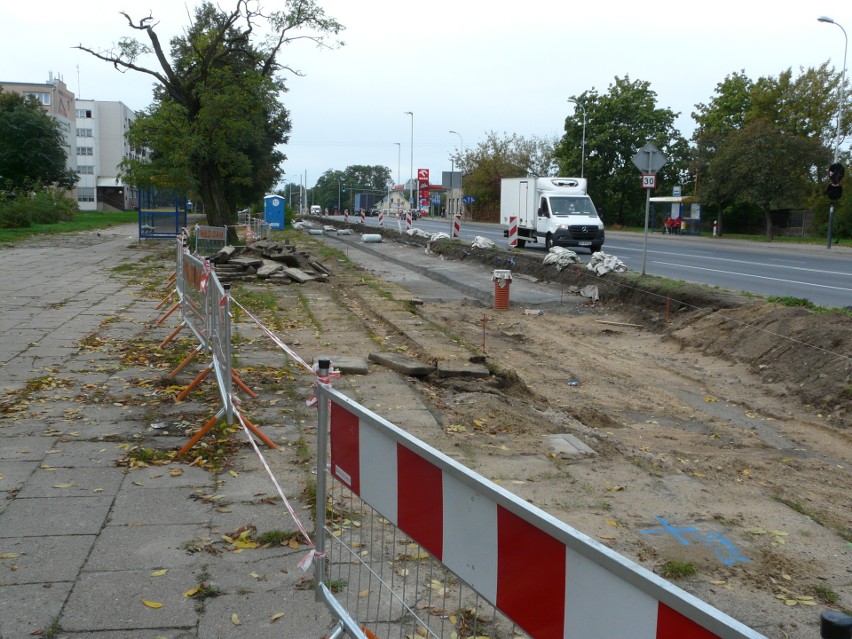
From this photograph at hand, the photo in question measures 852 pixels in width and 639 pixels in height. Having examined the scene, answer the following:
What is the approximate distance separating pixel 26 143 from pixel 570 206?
54.9 meters

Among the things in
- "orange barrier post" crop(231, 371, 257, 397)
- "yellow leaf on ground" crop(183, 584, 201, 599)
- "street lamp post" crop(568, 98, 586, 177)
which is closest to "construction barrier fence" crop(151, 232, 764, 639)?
"yellow leaf on ground" crop(183, 584, 201, 599)

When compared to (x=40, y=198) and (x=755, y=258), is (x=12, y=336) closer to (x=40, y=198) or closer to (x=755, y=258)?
(x=755, y=258)

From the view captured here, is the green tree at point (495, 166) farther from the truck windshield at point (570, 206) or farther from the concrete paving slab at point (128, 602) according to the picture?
the concrete paving slab at point (128, 602)

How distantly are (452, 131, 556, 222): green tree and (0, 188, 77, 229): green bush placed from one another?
1862 inches

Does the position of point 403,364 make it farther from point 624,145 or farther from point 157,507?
point 624,145

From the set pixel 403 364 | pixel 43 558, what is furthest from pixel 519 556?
pixel 403 364

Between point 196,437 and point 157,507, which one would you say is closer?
point 157,507

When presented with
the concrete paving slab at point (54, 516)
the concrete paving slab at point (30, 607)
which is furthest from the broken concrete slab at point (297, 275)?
the concrete paving slab at point (30, 607)

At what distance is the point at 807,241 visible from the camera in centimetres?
4322

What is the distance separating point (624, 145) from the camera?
70.4 meters

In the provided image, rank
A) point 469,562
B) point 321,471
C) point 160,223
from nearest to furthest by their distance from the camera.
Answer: point 469,562
point 321,471
point 160,223

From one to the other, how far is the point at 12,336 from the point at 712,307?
11.5 metres

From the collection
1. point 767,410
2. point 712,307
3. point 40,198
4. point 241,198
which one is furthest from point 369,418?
point 241,198

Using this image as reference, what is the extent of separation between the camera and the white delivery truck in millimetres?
31250
